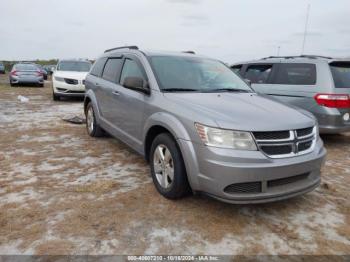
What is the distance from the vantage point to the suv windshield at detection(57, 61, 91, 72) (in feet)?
41.9

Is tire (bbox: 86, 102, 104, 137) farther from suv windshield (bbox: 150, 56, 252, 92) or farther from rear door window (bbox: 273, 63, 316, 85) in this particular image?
rear door window (bbox: 273, 63, 316, 85)

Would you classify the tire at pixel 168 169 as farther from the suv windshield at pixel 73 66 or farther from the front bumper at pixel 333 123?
the suv windshield at pixel 73 66

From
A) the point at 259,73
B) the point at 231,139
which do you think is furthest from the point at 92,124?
the point at 231,139

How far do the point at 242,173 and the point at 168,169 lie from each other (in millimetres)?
956

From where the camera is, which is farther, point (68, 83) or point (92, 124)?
point (68, 83)

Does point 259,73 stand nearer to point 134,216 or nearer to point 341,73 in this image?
point 341,73

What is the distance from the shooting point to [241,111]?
10.9ft

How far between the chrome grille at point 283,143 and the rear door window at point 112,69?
9.57 ft

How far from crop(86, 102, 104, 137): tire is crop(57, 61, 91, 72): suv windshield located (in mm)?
6808

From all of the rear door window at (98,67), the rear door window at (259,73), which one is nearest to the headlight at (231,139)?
the rear door window at (98,67)

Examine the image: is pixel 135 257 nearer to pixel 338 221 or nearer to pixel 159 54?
pixel 338 221

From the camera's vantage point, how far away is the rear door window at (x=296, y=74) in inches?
238

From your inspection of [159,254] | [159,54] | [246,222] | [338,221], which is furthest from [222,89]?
[159,254]

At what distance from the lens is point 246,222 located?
3.21 meters
